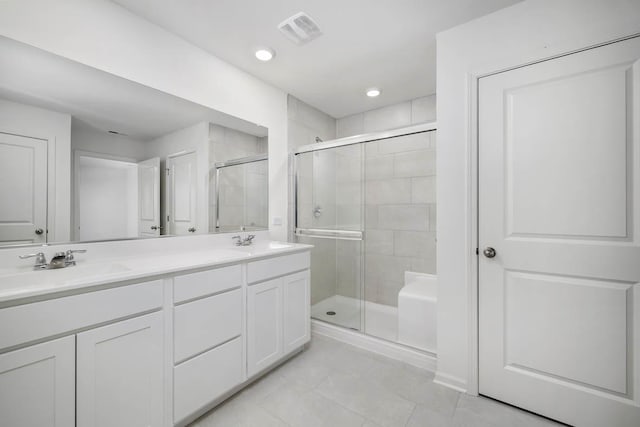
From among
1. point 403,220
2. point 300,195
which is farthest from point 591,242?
point 300,195

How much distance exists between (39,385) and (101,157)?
1.20 metres

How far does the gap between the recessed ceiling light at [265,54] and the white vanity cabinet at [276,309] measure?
159cm

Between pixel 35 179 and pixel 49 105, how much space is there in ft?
1.33

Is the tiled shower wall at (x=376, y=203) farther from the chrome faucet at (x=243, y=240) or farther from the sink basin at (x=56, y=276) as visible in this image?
the sink basin at (x=56, y=276)

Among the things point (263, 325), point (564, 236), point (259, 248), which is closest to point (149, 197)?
point (259, 248)

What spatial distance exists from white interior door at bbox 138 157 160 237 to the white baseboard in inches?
65.5

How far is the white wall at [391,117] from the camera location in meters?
2.88

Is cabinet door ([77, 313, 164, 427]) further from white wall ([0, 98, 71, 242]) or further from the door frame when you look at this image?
the door frame

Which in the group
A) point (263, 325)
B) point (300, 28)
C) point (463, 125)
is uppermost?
point (300, 28)

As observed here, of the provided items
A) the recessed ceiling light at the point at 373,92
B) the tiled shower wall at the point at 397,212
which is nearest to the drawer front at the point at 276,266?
the tiled shower wall at the point at 397,212

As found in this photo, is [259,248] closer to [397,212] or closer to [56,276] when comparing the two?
[56,276]

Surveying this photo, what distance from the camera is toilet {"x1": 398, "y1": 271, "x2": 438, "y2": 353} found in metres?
2.03

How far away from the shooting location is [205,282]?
1.46 metres

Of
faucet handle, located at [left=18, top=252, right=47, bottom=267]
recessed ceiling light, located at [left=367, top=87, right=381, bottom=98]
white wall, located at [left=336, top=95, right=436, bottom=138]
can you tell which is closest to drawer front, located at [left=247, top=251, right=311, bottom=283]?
faucet handle, located at [left=18, top=252, right=47, bottom=267]
